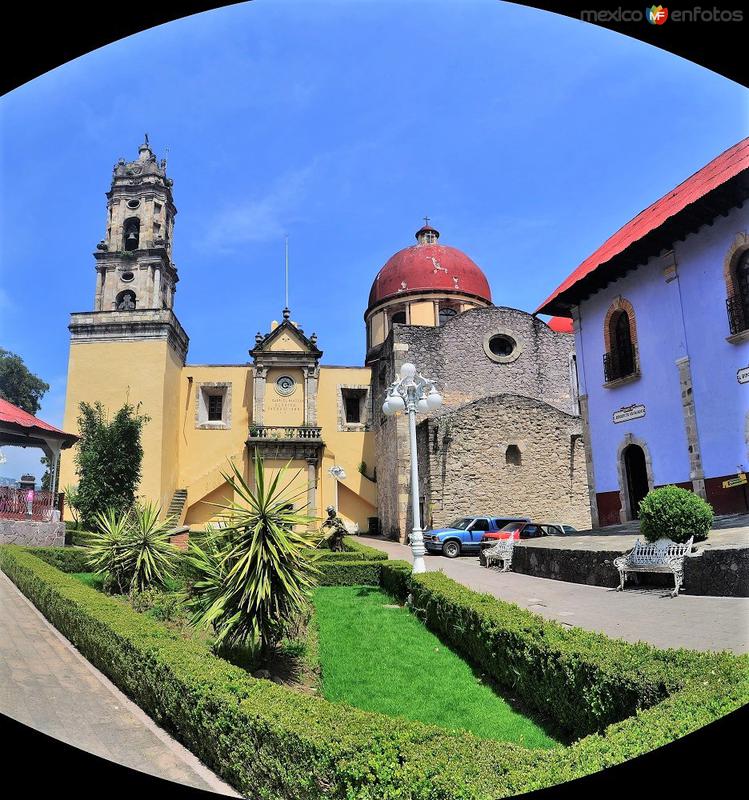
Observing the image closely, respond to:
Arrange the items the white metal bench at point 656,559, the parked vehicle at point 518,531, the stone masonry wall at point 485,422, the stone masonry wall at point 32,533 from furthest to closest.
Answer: the stone masonry wall at point 485,422, the parked vehicle at point 518,531, the stone masonry wall at point 32,533, the white metal bench at point 656,559

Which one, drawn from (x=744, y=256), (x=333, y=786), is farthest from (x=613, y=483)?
(x=333, y=786)

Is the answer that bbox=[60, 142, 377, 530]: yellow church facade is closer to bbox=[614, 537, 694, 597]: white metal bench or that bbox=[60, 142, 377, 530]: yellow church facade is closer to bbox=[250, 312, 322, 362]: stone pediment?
bbox=[250, 312, 322, 362]: stone pediment

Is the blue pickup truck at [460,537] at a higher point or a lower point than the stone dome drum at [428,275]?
lower

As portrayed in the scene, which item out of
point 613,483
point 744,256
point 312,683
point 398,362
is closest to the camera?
point 312,683

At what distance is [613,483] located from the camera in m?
14.9

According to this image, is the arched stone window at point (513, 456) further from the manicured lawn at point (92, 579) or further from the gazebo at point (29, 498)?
the gazebo at point (29, 498)

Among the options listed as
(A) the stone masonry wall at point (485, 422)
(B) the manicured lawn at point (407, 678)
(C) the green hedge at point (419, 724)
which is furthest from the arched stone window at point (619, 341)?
(C) the green hedge at point (419, 724)

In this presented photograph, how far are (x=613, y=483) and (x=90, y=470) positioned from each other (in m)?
Result: 17.2

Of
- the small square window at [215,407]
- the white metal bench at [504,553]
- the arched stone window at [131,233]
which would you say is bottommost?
the white metal bench at [504,553]

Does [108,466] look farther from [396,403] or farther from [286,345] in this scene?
[396,403]

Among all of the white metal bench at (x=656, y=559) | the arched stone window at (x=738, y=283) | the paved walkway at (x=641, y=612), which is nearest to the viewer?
the paved walkway at (x=641, y=612)

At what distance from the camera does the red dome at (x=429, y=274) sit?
3047 cm

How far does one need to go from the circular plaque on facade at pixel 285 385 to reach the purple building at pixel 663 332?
1603 centimetres

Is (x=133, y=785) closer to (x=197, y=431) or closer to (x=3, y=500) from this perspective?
(x=3, y=500)
